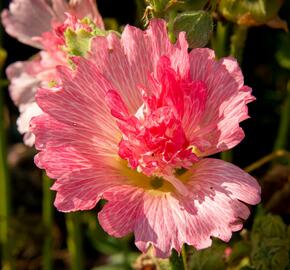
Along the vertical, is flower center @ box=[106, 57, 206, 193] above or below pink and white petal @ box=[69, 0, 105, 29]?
below

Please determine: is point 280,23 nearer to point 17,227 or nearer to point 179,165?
point 179,165

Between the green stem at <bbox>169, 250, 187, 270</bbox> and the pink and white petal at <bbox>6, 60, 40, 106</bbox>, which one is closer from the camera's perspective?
the green stem at <bbox>169, 250, 187, 270</bbox>

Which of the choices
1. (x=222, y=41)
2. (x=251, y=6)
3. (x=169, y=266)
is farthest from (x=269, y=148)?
(x=169, y=266)

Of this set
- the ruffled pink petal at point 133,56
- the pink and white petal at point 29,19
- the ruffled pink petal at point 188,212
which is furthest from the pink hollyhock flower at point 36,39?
the ruffled pink petal at point 188,212

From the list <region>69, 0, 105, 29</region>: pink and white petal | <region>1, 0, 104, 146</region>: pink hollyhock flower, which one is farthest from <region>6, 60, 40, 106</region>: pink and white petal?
<region>69, 0, 105, 29</region>: pink and white petal

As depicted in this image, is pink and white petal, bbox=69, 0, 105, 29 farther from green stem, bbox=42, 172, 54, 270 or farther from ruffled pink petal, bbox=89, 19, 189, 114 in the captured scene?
green stem, bbox=42, 172, 54, 270

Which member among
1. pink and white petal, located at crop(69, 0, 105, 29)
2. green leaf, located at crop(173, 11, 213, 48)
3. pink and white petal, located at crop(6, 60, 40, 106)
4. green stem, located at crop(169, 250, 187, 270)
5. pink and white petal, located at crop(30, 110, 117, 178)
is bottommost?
green stem, located at crop(169, 250, 187, 270)

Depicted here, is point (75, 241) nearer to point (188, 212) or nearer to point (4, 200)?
point (4, 200)
